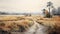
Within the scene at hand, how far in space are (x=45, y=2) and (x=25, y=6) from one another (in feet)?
0.93

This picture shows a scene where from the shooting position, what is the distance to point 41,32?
54.4 inches

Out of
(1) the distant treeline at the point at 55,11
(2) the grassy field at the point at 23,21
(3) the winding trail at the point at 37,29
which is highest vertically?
(1) the distant treeline at the point at 55,11

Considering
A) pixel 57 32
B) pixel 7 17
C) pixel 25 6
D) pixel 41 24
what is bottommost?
pixel 57 32

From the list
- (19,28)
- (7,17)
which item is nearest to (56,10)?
(19,28)

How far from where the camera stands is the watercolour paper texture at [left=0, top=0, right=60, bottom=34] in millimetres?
1388

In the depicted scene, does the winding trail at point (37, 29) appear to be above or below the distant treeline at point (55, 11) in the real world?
below

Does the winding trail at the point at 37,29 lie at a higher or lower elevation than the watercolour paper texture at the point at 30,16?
lower

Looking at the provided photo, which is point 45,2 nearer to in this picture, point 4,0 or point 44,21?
point 44,21

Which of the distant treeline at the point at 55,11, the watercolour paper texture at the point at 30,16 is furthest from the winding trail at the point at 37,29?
the distant treeline at the point at 55,11

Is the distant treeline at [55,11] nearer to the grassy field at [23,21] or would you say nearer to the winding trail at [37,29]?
the grassy field at [23,21]

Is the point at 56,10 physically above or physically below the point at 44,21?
above

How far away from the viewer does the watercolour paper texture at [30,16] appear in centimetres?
139

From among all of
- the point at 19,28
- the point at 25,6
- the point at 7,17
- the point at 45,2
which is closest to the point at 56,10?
the point at 45,2

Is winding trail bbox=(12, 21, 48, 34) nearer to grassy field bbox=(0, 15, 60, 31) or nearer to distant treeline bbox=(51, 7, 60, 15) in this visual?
grassy field bbox=(0, 15, 60, 31)
